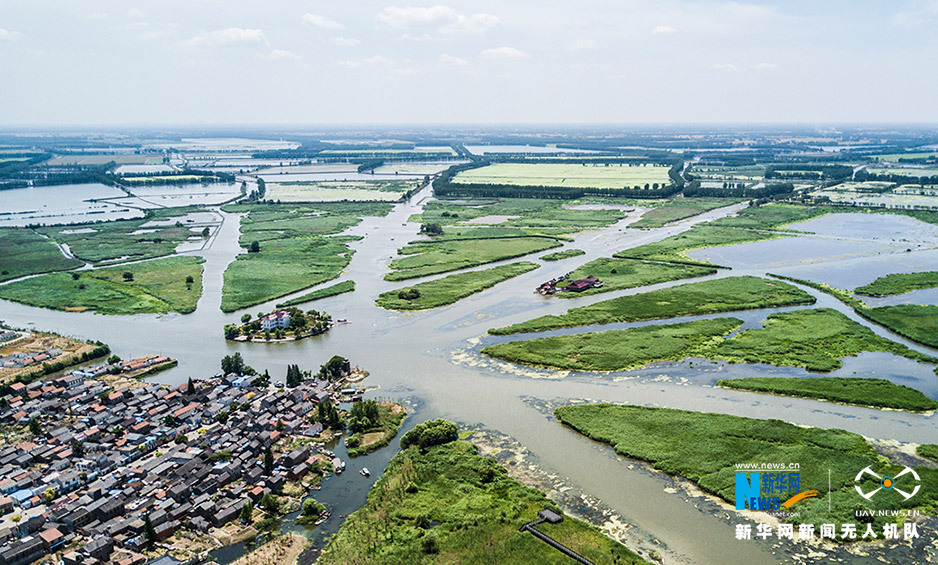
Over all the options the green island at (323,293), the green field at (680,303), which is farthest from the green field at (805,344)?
the green island at (323,293)

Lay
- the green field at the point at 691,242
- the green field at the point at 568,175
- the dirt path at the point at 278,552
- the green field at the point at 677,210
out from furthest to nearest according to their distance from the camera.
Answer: the green field at the point at 568,175 → the green field at the point at 677,210 → the green field at the point at 691,242 → the dirt path at the point at 278,552

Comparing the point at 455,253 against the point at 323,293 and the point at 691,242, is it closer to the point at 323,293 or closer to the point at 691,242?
the point at 323,293

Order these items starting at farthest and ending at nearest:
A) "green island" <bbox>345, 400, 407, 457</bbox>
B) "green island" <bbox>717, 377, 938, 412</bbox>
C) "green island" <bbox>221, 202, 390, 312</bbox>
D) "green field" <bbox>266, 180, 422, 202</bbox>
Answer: "green field" <bbox>266, 180, 422, 202</bbox>, "green island" <bbox>221, 202, 390, 312</bbox>, "green island" <bbox>717, 377, 938, 412</bbox>, "green island" <bbox>345, 400, 407, 457</bbox>

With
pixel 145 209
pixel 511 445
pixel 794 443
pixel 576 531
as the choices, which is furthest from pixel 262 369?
pixel 145 209

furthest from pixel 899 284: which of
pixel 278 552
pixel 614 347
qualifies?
pixel 278 552

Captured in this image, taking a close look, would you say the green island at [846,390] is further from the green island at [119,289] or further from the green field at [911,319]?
the green island at [119,289]
